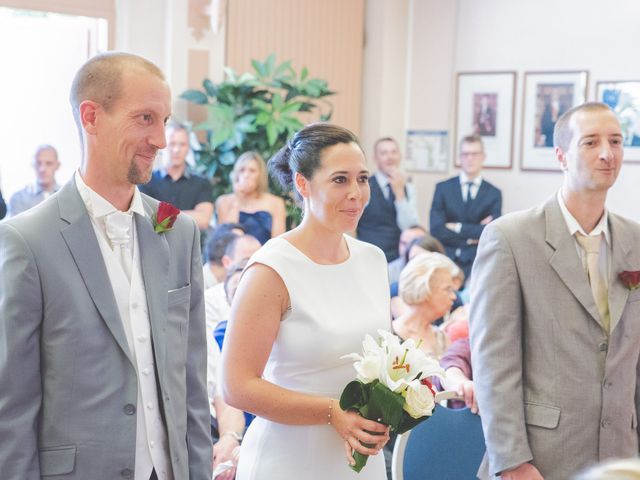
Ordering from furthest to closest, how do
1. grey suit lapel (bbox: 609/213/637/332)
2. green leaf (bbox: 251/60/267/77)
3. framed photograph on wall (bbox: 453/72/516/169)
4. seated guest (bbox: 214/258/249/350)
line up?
1. framed photograph on wall (bbox: 453/72/516/169)
2. green leaf (bbox: 251/60/267/77)
3. seated guest (bbox: 214/258/249/350)
4. grey suit lapel (bbox: 609/213/637/332)

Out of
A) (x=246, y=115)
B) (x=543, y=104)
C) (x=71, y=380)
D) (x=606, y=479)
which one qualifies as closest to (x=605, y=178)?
(x=71, y=380)

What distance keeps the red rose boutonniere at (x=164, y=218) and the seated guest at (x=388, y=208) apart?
5959 millimetres

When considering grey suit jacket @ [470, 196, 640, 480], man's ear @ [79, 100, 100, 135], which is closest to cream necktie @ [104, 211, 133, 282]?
man's ear @ [79, 100, 100, 135]

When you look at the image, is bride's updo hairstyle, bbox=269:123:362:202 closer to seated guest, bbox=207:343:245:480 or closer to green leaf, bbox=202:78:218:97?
seated guest, bbox=207:343:245:480

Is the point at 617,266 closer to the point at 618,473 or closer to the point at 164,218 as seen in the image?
the point at 164,218

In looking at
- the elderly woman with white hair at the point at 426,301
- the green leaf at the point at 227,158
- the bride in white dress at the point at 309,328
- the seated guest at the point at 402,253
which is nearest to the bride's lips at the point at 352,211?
the bride in white dress at the point at 309,328

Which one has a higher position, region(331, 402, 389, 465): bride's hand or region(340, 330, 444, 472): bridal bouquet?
region(340, 330, 444, 472): bridal bouquet

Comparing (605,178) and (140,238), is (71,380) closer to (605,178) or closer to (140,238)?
(140,238)

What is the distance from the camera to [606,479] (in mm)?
883

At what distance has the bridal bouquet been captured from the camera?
7.32 feet

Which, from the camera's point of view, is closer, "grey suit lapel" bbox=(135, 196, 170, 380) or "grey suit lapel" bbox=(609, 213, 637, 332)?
"grey suit lapel" bbox=(135, 196, 170, 380)

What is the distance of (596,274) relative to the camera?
8.79 ft

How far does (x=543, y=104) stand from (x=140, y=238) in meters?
7.35

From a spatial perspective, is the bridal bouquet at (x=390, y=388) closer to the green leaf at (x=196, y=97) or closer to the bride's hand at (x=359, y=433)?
the bride's hand at (x=359, y=433)
